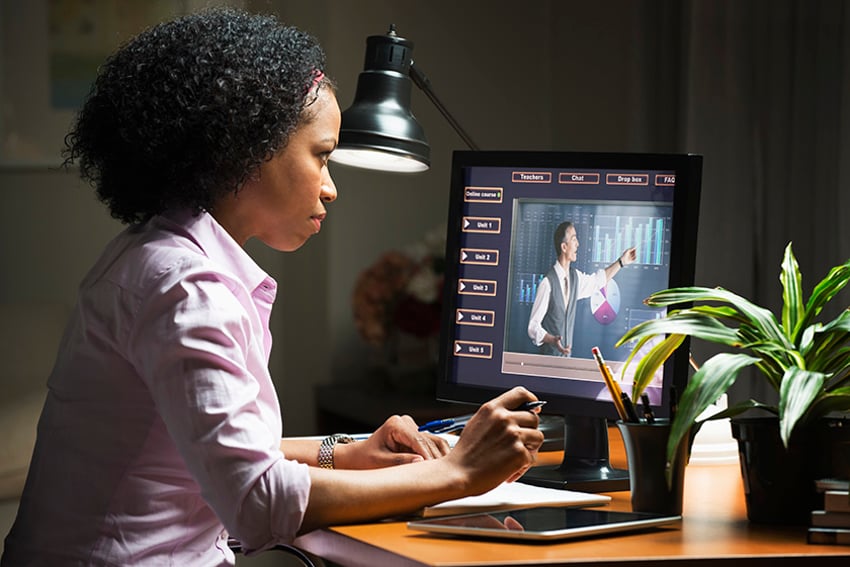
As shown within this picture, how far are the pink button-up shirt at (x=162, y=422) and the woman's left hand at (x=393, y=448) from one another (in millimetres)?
218

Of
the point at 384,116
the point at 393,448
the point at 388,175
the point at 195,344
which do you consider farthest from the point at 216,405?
the point at 388,175

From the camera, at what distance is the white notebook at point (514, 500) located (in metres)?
1.27

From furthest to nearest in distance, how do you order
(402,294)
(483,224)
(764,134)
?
(402,294)
(764,134)
(483,224)

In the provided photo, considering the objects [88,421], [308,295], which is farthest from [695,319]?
[308,295]

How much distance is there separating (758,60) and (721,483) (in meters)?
1.51

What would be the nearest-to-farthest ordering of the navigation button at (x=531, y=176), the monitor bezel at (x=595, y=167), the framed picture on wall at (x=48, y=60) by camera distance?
the monitor bezel at (x=595, y=167) → the navigation button at (x=531, y=176) → the framed picture on wall at (x=48, y=60)

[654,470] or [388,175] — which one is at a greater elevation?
[388,175]

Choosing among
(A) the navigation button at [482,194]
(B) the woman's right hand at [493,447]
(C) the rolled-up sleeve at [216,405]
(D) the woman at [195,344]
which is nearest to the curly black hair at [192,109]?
(D) the woman at [195,344]

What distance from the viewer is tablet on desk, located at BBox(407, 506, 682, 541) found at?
1136 mm

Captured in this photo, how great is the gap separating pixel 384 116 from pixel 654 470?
0.79 metres

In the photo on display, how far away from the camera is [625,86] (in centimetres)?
339

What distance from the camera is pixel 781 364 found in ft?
4.04

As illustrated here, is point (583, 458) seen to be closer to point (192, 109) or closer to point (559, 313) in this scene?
point (559, 313)

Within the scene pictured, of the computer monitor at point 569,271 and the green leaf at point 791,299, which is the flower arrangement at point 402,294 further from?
the green leaf at point 791,299
